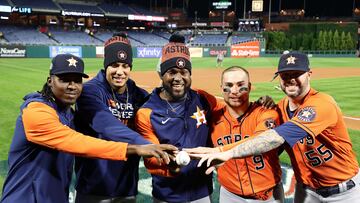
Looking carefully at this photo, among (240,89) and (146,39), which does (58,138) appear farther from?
(146,39)

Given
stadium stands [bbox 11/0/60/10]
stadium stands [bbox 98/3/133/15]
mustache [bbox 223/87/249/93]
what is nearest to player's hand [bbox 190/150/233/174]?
mustache [bbox 223/87/249/93]

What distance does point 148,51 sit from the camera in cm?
4938

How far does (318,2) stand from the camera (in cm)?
7756

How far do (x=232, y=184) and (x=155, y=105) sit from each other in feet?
3.40

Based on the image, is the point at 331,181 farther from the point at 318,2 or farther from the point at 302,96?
the point at 318,2

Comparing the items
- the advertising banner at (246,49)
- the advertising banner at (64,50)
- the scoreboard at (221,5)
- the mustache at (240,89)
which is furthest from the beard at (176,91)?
the scoreboard at (221,5)

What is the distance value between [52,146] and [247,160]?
5.72ft

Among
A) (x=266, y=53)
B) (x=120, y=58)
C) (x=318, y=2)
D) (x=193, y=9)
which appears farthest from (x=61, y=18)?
(x=120, y=58)

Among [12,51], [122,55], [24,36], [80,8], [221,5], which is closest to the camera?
[122,55]

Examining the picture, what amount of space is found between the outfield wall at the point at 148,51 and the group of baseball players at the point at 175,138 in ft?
135

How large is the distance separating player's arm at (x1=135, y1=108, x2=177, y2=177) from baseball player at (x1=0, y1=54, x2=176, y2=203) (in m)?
0.44

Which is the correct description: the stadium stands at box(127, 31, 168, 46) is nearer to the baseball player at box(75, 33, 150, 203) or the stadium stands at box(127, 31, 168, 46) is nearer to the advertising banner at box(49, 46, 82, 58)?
the advertising banner at box(49, 46, 82, 58)

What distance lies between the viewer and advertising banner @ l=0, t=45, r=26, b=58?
131ft

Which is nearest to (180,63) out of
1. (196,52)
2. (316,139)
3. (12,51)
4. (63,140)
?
(63,140)
